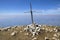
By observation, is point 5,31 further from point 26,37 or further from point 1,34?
point 26,37

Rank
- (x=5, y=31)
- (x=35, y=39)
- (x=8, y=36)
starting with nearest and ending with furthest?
(x=35, y=39) < (x=8, y=36) < (x=5, y=31)

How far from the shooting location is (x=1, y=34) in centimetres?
2594

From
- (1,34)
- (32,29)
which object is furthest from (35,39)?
(1,34)

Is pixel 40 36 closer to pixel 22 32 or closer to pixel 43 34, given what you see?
pixel 43 34

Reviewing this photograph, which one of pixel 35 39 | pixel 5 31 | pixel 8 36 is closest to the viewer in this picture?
pixel 35 39

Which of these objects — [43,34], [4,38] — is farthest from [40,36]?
[4,38]

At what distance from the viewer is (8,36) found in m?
24.9

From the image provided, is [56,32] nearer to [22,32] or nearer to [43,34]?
[43,34]

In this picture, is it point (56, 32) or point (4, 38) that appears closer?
point (4, 38)

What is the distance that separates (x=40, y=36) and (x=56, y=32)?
374 centimetres

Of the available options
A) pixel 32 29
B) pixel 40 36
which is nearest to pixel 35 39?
pixel 40 36

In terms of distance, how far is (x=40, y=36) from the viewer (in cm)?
2431

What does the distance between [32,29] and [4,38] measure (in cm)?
549

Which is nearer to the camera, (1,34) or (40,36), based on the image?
(40,36)
